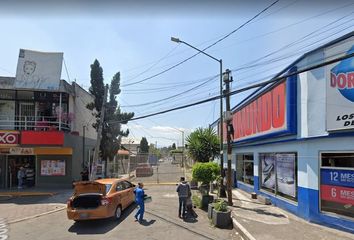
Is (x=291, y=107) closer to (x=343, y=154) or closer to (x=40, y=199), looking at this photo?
(x=343, y=154)

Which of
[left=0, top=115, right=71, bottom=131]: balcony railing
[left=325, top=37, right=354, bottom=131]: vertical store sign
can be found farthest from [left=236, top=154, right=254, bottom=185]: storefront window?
[left=0, top=115, right=71, bottom=131]: balcony railing

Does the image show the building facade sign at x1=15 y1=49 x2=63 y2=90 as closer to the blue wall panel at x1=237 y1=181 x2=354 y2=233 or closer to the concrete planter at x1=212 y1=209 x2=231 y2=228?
the concrete planter at x1=212 y1=209 x2=231 y2=228

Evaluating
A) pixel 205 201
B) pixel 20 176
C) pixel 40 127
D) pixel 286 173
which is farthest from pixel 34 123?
pixel 286 173

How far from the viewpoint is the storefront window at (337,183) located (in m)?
10.1

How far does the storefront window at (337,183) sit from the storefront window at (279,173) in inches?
81.8

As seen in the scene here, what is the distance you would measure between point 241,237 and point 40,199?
12.5 meters

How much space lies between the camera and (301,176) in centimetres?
1221

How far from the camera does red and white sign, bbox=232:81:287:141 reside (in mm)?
13668

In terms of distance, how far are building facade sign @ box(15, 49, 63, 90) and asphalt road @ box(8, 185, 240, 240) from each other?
11215mm

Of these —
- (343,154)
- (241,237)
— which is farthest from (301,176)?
(241,237)

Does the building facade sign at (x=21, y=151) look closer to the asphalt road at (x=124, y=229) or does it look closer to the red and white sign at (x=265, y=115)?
the asphalt road at (x=124, y=229)

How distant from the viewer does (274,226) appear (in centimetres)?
1079

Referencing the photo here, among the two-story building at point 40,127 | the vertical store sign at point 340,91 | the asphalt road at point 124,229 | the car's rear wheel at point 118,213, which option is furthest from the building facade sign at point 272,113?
the two-story building at point 40,127

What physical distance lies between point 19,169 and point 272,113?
17852 millimetres
